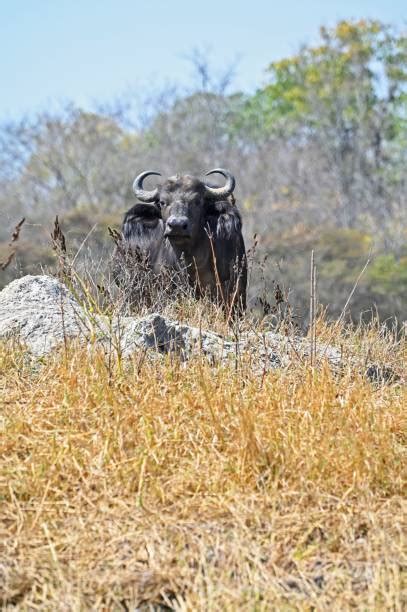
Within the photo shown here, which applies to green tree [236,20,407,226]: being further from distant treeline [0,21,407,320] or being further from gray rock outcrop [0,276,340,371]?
gray rock outcrop [0,276,340,371]

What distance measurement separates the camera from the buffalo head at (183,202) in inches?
420

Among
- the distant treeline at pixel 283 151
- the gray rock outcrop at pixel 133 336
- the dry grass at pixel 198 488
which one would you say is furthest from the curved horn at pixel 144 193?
the distant treeline at pixel 283 151

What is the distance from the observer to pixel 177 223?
10602mm

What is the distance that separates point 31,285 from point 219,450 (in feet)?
8.97

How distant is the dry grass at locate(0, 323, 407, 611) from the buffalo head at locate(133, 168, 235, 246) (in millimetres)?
4871

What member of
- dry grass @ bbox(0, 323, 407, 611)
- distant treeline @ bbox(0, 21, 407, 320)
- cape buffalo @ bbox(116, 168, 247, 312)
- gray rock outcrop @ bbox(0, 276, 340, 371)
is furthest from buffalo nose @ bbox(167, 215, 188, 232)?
distant treeline @ bbox(0, 21, 407, 320)

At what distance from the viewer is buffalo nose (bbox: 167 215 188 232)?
1059cm

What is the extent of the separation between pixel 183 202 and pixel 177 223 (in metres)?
0.52

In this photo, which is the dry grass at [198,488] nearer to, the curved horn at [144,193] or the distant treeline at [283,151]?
the curved horn at [144,193]

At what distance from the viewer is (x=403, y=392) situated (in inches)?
232

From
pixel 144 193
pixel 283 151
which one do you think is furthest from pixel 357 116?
pixel 144 193

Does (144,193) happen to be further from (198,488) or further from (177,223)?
(198,488)

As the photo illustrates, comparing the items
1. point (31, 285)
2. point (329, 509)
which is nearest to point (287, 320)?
point (31, 285)

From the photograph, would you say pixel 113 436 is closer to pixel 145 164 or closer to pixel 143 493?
pixel 143 493
